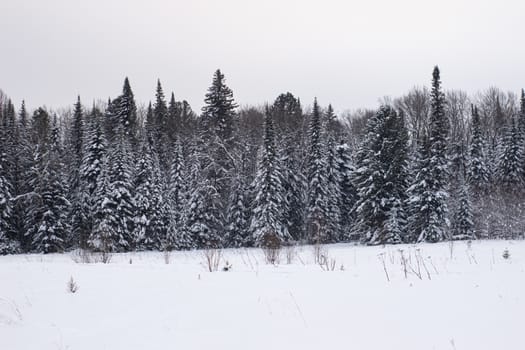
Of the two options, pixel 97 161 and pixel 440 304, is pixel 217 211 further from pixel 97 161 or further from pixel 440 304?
pixel 440 304

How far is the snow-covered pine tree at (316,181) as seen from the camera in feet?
116

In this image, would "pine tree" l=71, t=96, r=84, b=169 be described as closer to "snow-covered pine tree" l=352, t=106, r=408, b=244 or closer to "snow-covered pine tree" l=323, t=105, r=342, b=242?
"snow-covered pine tree" l=323, t=105, r=342, b=242

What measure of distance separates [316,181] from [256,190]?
542 cm

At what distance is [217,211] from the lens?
3484 centimetres

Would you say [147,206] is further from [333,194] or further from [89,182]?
[333,194]

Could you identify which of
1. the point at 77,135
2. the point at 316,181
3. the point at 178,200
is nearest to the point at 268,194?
the point at 316,181

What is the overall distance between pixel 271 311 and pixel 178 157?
33.1 m

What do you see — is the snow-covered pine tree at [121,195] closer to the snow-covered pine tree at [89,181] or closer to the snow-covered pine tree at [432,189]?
→ the snow-covered pine tree at [89,181]

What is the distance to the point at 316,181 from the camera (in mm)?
35438

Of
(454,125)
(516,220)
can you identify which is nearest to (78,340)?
(516,220)

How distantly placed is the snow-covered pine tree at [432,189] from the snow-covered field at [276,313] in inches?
905

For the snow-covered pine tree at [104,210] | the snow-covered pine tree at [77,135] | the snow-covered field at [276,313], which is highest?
the snow-covered pine tree at [77,135]

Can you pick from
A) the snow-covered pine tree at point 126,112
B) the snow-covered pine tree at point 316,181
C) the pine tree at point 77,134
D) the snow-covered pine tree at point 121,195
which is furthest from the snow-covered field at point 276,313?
the snow-covered pine tree at point 126,112

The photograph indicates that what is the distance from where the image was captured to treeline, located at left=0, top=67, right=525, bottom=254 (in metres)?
30.0
